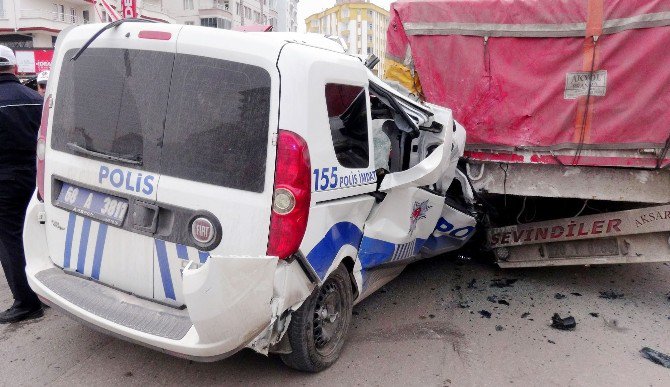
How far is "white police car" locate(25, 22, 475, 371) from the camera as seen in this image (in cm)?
253

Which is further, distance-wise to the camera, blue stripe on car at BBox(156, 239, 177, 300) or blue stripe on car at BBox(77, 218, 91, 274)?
blue stripe on car at BBox(77, 218, 91, 274)

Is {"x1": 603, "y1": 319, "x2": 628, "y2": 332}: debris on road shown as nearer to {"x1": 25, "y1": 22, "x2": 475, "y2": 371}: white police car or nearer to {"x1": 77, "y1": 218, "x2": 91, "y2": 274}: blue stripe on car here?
{"x1": 25, "y1": 22, "x2": 475, "y2": 371}: white police car

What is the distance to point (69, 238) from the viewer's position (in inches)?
119

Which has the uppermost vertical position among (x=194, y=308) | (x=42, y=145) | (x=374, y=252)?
(x=42, y=145)

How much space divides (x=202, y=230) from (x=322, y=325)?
3.65 ft

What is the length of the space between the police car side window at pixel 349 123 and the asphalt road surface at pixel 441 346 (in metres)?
1.40

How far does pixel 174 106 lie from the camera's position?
2668mm

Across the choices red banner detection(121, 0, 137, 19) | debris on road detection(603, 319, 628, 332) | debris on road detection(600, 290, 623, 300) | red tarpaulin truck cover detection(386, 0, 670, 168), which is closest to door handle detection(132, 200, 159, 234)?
red tarpaulin truck cover detection(386, 0, 670, 168)

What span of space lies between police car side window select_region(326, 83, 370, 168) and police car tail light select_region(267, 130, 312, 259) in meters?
0.39

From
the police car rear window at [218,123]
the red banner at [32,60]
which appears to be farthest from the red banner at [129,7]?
the red banner at [32,60]

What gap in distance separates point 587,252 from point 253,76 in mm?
3694

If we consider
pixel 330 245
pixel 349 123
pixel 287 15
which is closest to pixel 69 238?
pixel 330 245

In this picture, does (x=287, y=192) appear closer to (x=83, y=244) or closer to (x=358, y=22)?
(x=83, y=244)

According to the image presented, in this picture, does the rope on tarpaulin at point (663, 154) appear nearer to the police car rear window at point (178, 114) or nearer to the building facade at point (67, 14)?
the police car rear window at point (178, 114)
